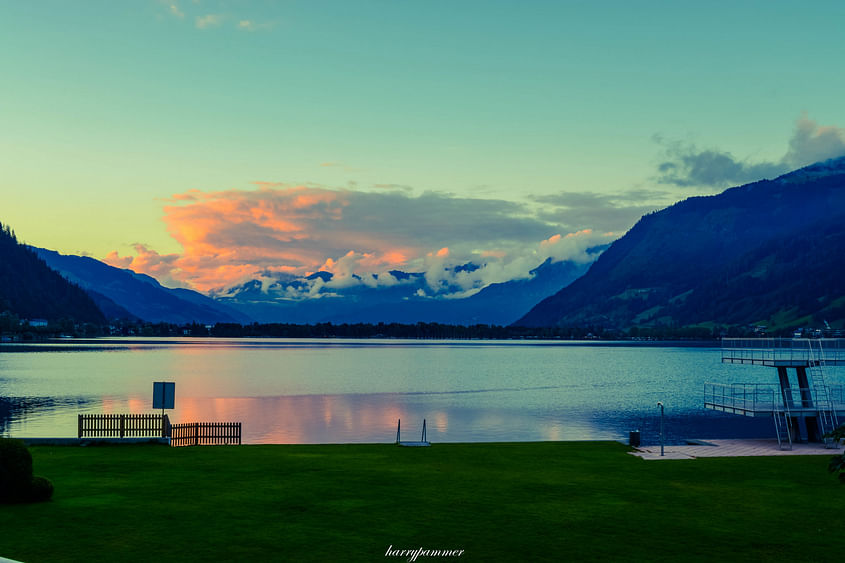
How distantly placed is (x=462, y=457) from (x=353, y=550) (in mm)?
20500

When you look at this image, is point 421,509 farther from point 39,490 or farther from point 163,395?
point 163,395

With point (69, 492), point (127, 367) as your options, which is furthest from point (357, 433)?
point (127, 367)

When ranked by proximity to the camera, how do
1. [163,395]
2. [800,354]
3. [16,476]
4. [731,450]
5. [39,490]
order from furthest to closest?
1. [800,354]
2. [163,395]
3. [731,450]
4. [39,490]
5. [16,476]

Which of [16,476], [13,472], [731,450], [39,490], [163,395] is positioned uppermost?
[163,395]

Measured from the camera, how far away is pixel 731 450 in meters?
46.3

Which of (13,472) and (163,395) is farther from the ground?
(163,395)

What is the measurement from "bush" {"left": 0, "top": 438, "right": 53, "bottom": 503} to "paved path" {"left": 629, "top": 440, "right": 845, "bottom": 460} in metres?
31.3

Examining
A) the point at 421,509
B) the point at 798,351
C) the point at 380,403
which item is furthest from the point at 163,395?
the point at 380,403

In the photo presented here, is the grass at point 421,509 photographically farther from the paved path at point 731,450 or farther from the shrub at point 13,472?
the paved path at point 731,450

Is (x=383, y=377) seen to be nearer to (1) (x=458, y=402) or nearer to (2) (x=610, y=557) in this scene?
(1) (x=458, y=402)

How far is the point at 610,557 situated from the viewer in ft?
71.3

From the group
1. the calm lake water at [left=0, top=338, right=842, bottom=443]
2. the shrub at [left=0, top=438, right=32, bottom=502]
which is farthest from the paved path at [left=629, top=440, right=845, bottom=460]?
the shrub at [left=0, top=438, right=32, bottom=502]

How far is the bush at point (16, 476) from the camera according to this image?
87.6ft

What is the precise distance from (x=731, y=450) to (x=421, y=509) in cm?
2742
